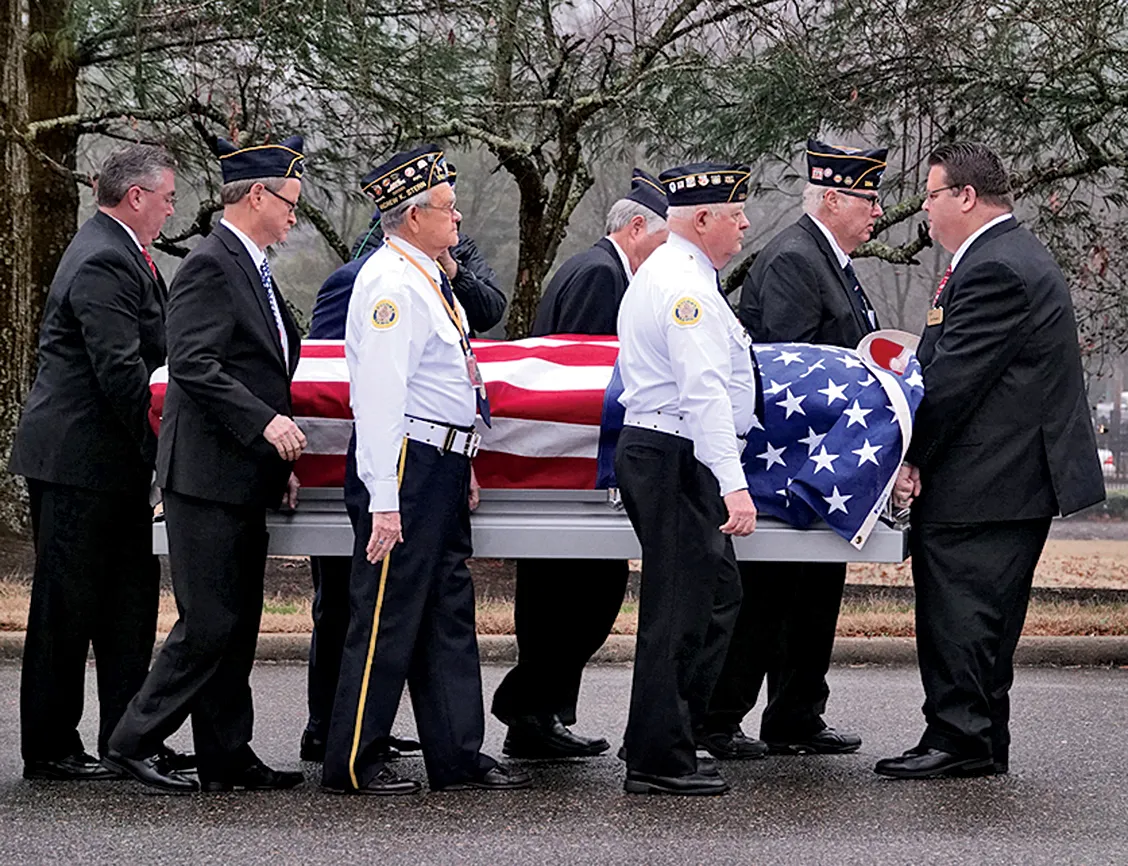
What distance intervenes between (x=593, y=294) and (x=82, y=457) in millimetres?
1661

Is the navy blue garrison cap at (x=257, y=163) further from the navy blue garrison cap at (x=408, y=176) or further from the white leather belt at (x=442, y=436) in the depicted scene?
the white leather belt at (x=442, y=436)

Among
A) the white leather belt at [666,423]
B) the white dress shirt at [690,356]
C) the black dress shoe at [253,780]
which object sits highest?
the white dress shirt at [690,356]

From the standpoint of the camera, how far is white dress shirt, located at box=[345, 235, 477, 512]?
485 cm

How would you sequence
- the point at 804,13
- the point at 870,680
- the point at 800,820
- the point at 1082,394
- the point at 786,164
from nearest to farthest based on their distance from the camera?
the point at 800,820, the point at 1082,394, the point at 870,680, the point at 804,13, the point at 786,164

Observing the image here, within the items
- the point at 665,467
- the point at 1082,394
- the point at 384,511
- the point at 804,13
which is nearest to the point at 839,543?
the point at 665,467

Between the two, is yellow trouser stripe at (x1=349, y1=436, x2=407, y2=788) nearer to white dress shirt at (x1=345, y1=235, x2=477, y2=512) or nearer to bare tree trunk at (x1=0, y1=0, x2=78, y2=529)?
white dress shirt at (x1=345, y1=235, x2=477, y2=512)

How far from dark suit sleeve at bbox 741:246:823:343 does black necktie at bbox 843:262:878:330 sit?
16cm

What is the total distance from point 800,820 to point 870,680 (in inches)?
119

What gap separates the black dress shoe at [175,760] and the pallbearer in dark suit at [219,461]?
22 centimetres

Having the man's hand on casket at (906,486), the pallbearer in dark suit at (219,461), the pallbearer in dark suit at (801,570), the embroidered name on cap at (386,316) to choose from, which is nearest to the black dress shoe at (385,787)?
the pallbearer in dark suit at (219,461)

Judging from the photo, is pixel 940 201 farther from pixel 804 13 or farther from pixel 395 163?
pixel 804 13

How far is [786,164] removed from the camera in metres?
11.1

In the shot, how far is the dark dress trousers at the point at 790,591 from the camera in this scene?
569 cm

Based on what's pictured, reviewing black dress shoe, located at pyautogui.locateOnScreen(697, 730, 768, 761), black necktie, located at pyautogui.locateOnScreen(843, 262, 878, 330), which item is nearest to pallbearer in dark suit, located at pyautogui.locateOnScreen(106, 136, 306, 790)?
black dress shoe, located at pyautogui.locateOnScreen(697, 730, 768, 761)
